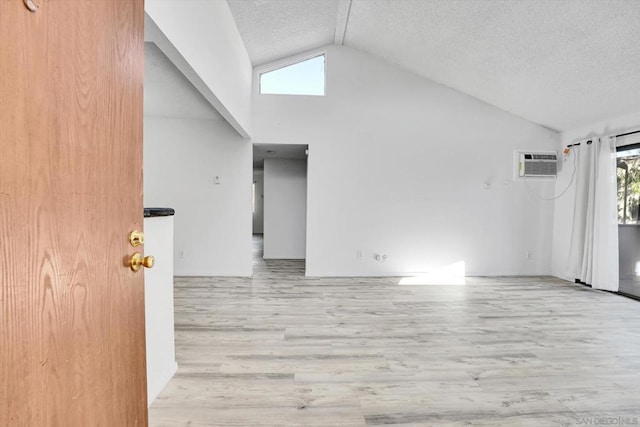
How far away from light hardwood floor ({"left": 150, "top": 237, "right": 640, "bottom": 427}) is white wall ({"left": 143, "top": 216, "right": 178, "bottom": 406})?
98 mm

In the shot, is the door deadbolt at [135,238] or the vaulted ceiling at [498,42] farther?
the vaulted ceiling at [498,42]

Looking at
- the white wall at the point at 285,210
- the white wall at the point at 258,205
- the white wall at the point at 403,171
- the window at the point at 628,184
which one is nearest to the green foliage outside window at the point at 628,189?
the window at the point at 628,184

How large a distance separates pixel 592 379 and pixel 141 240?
2.79m

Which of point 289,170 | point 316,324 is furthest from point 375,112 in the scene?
point 316,324

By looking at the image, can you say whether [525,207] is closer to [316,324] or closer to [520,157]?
[520,157]

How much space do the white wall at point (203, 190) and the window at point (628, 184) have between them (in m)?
5.10

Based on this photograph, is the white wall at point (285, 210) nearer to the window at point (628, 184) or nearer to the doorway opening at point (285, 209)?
the doorway opening at point (285, 209)

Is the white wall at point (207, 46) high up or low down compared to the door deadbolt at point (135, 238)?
up

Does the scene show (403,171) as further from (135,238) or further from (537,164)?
(135,238)

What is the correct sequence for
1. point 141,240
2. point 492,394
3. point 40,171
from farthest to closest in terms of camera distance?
point 492,394 < point 141,240 < point 40,171

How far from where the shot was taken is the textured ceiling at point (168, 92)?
2494 mm

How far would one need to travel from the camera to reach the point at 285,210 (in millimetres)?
5973

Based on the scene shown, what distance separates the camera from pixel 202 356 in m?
2.16

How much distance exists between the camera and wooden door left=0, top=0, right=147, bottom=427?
1.84ft
